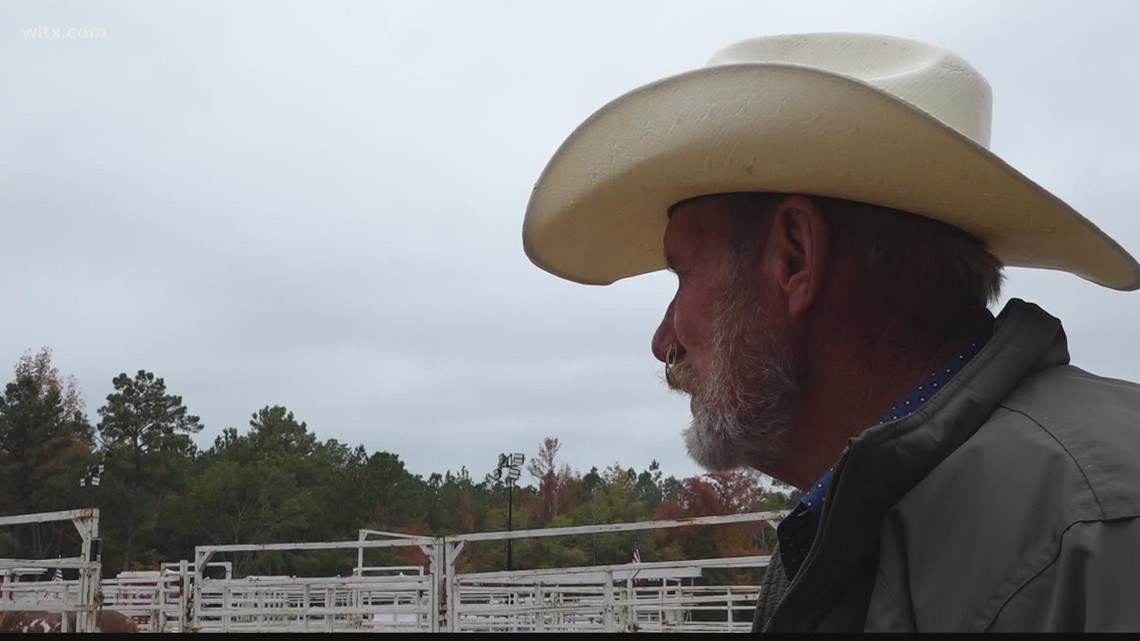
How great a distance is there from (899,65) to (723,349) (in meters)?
0.55

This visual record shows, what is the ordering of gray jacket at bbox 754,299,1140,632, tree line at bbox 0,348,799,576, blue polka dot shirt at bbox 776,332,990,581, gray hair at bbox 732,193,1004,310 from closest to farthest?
gray jacket at bbox 754,299,1140,632, blue polka dot shirt at bbox 776,332,990,581, gray hair at bbox 732,193,1004,310, tree line at bbox 0,348,799,576

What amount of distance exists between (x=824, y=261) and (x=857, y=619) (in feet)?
1.76

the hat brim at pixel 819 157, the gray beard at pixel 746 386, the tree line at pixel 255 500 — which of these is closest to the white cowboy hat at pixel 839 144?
the hat brim at pixel 819 157

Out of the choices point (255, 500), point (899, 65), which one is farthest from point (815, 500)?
point (255, 500)

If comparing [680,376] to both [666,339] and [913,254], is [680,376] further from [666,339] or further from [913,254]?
[913,254]

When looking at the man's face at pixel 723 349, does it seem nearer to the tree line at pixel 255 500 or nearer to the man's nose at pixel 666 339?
the man's nose at pixel 666 339

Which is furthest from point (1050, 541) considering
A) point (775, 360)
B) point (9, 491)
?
point (9, 491)

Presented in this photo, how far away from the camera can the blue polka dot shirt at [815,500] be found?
132 centimetres

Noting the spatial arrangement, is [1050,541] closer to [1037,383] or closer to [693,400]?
[1037,383]

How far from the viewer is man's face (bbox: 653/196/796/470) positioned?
151 cm

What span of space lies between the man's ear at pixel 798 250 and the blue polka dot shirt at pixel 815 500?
0.68 ft

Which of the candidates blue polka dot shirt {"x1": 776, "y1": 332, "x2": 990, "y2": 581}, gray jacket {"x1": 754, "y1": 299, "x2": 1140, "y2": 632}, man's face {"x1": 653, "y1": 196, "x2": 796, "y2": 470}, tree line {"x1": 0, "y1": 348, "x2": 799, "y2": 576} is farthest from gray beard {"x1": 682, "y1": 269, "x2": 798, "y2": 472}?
tree line {"x1": 0, "y1": 348, "x2": 799, "y2": 576}

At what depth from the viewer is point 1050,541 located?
0.94 m

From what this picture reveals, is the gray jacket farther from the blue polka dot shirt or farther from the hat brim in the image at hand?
the hat brim
